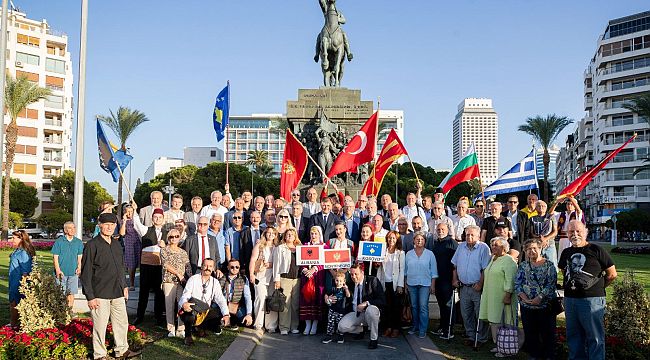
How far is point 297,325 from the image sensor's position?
10023mm

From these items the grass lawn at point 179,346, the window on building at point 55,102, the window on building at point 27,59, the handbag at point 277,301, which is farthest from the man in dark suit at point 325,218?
the window on building at point 55,102

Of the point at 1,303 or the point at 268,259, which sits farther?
the point at 1,303

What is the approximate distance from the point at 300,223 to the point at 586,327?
18.3 feet

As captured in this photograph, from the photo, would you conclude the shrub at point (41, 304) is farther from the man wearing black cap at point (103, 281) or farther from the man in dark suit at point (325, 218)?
the man in dark suit at point (325, 218)

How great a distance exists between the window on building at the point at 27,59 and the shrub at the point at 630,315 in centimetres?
7428

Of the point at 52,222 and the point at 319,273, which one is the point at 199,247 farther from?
the point at 52,222

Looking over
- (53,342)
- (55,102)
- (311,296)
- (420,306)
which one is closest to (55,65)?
(55,102)

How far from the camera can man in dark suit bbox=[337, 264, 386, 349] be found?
9117 millimetres

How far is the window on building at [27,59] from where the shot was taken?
69375 millimetres

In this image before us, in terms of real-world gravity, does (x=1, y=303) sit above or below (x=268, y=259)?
below

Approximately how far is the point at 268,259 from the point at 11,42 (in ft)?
232

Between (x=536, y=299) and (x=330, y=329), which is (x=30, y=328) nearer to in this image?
(x=330, y=329)

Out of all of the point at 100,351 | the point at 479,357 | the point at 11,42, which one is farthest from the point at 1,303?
the point at 11,42

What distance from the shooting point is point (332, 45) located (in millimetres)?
22750
